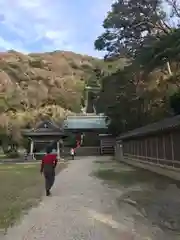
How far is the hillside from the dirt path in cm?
4499

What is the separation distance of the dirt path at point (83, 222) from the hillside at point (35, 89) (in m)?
45.0

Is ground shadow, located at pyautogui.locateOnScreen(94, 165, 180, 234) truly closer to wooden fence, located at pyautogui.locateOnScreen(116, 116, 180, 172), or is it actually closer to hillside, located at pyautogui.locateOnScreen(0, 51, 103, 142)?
wooden fence, located at pyautogui.locateOnScreen(116, 116, 180, 172)

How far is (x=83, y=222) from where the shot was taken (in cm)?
864

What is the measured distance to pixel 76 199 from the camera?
41.2 feet

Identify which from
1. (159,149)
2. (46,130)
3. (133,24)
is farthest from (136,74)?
(159,149)

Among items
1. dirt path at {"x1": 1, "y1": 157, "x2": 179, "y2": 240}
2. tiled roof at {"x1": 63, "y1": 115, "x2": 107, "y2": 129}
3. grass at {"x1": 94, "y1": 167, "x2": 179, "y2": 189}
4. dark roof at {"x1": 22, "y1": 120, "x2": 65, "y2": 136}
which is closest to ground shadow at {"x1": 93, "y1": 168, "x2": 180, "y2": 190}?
grass at {"x1": 94, "y1": 167, "x2": 179, "y2": 189}

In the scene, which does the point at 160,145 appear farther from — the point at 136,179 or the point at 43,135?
the point at 43,135

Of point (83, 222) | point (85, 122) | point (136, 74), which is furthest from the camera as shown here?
point (85, 122)

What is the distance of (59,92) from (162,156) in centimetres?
6782

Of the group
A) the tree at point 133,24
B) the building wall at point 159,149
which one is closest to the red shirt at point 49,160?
the building wall at point 159,149

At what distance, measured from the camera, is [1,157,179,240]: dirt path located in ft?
24.4

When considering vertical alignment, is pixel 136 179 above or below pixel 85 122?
below

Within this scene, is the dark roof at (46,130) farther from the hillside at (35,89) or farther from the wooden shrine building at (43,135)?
the hillside at (35,89)

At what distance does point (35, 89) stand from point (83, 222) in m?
78.1
